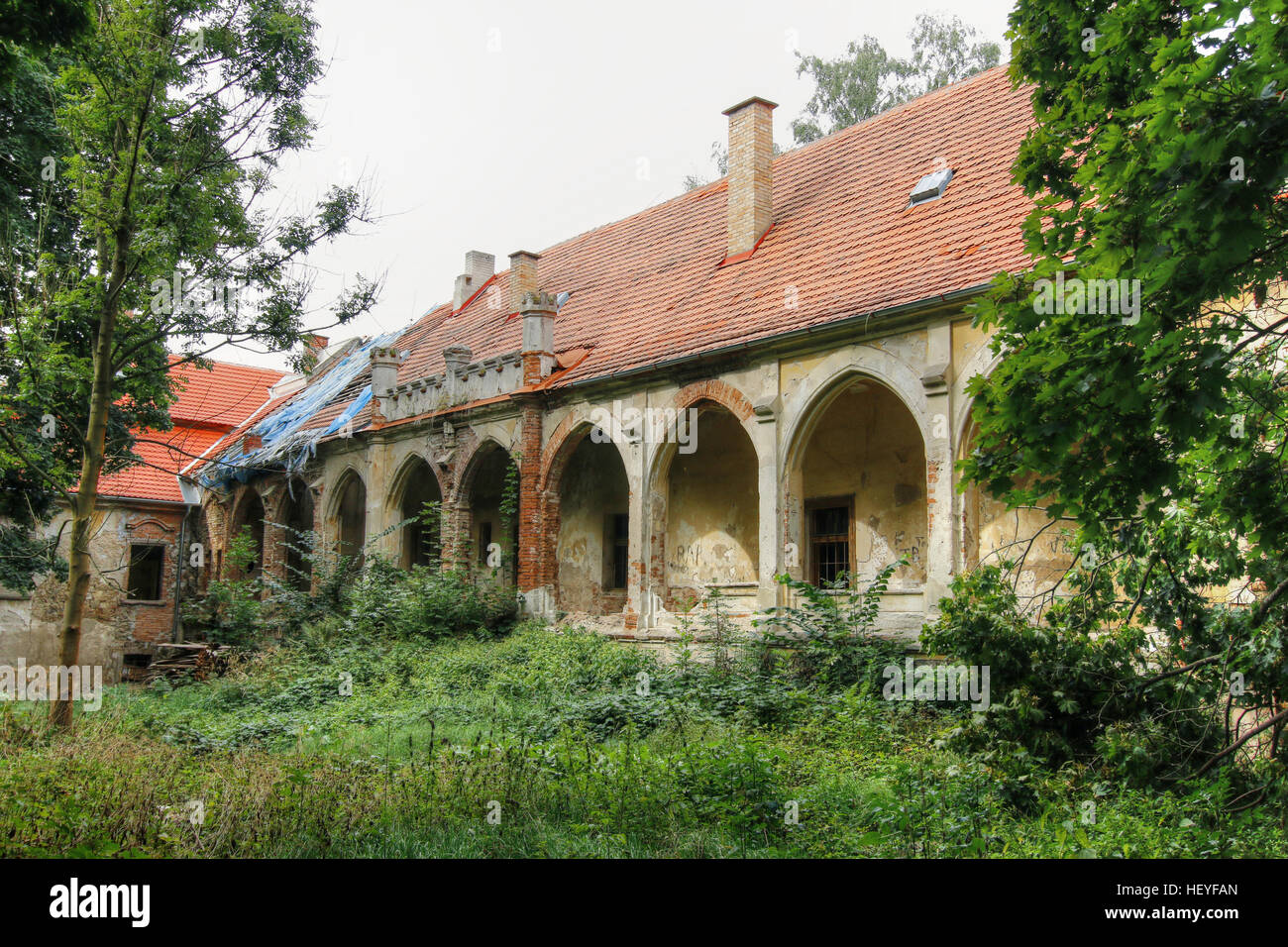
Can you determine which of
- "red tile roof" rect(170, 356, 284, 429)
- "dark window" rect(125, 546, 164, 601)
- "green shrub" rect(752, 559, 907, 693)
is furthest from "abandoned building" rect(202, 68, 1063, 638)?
"red tile roof" rect(170, 356, 284, 429)

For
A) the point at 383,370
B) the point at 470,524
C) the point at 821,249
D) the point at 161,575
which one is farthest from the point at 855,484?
the point at 161,575

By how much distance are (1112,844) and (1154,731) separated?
1954mm

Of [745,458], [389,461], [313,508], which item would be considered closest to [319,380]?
[313,508]

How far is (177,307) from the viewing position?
34.9ft

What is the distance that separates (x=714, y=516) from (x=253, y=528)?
564 inches

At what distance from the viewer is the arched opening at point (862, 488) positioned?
14180 mm

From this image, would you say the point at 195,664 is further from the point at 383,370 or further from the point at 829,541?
the point at 829,541

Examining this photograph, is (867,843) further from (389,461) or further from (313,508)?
(313,508)

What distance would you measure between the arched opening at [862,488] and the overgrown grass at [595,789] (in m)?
3.90

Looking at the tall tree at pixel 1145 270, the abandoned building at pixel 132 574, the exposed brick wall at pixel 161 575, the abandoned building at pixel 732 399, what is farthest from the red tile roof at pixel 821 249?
the exposed brick wall at pixel 161 575

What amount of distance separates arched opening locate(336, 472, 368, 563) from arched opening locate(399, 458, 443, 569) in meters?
1.32

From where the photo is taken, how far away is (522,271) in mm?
21250

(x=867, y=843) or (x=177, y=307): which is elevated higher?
(x=177, y=307)
